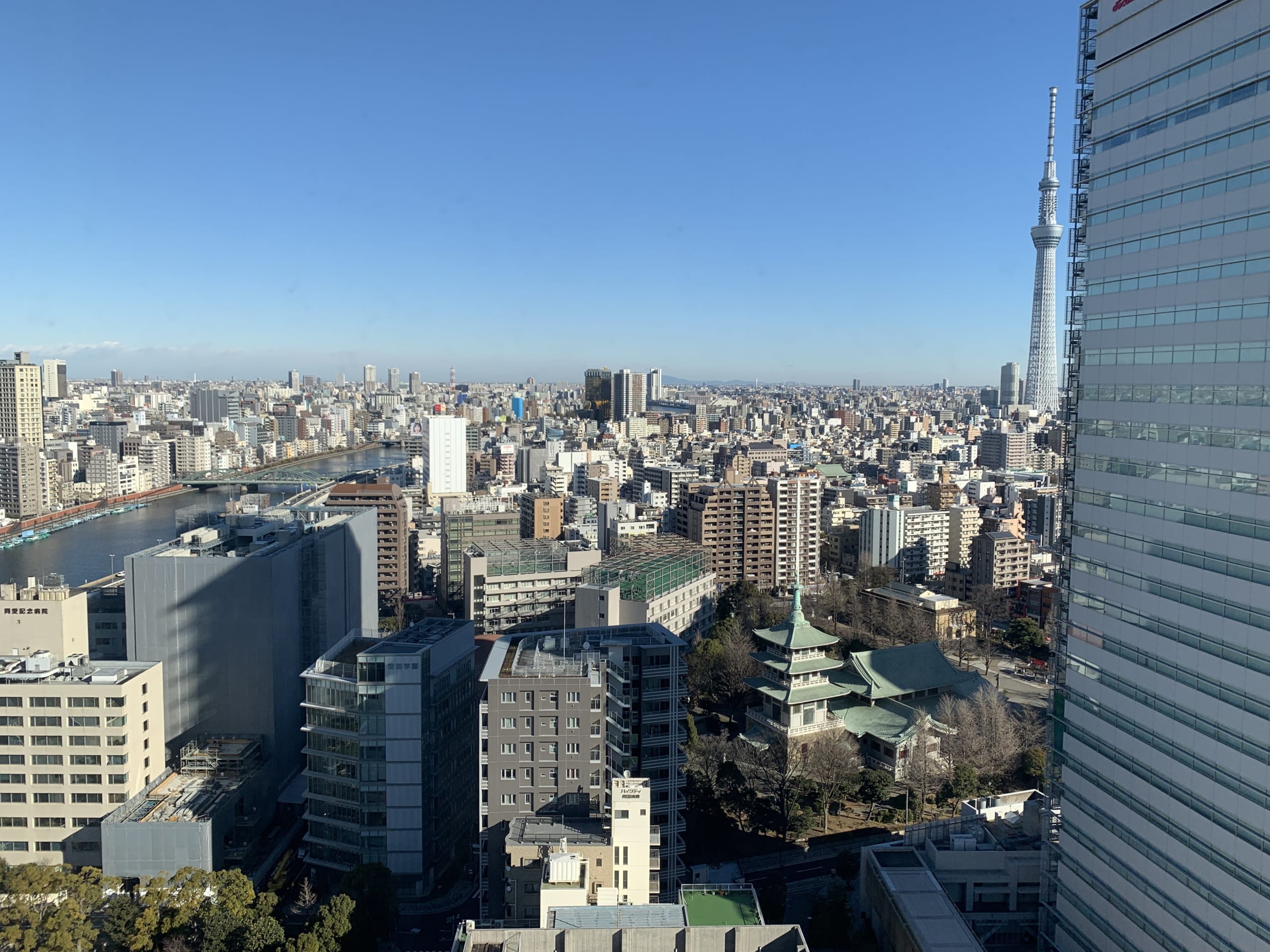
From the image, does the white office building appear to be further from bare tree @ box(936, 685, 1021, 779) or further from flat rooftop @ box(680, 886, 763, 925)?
flat rooftop @ box(680, 886, 763, 925)

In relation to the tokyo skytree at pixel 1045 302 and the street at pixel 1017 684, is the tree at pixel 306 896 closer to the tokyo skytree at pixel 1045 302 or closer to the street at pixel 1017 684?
the street at pixel 1017 684

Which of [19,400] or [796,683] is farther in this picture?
[19,400]

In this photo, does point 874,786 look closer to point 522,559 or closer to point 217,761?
point 217,761

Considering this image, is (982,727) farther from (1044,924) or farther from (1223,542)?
(1223,542)

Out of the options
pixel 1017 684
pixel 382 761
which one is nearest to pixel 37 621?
pixel 382 761

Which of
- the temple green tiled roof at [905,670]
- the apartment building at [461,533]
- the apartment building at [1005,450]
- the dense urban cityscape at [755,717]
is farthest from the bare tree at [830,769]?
the apartment building at [1005,450]

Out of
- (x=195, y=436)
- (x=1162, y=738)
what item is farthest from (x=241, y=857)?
(x=195, y=436)

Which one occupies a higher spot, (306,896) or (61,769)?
(61,769)
